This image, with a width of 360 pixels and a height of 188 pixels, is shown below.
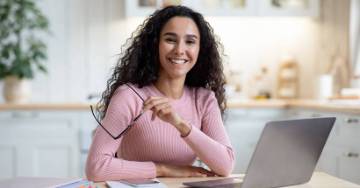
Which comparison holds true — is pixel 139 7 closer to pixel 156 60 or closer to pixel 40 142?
pixel 40 142

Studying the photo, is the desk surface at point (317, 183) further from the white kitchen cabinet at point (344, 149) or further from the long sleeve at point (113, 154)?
the white kitchen cabinet at point (344, 149)

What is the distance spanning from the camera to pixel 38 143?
3.76m

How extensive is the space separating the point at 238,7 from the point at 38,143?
1.67 meters

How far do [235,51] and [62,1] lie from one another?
1334 millimetres

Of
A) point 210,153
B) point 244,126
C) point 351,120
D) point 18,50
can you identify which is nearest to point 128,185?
point 210,153

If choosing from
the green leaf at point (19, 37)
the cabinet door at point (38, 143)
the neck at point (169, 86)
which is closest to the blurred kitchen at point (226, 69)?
the cabinet door at point (38, 143)

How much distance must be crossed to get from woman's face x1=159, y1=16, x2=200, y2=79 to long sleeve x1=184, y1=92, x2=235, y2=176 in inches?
5.9

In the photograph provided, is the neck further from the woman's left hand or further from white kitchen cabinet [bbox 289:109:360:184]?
white kitchen cabinet [bbox 289:109:360:184]

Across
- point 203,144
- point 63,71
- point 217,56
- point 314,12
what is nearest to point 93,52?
point 63,71

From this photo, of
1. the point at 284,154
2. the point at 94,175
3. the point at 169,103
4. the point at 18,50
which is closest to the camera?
the point at 284,154

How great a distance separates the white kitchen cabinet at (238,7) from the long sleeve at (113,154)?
224 centimetres

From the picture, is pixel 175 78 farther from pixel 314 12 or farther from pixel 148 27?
pixel 314 12

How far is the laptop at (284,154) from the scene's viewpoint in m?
1.32

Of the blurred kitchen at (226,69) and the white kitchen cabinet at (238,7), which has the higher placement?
the white kitchen cabinet at (238,7)
